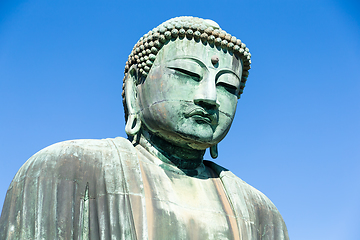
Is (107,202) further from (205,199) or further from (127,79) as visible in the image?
(127,79)

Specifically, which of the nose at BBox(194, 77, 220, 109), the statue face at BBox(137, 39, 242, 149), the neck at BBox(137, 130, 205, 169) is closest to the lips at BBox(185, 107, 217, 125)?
the statue face at BBox(137, 39, 242, 149)

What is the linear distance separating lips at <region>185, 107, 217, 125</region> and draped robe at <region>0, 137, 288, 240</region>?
3.02 feet

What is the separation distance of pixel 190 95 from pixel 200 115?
1.07 ft

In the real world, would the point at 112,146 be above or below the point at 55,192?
above

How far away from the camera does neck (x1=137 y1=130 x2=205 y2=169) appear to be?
10922 millimetres

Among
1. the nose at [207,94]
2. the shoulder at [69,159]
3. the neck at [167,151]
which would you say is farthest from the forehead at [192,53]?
the shoulder at [69,159]

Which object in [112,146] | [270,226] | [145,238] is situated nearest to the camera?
[145,238]

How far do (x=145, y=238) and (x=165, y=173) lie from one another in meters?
1.45

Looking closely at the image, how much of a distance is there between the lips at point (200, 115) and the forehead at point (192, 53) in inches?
29.1

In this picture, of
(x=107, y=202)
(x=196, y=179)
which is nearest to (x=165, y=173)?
(x=196, y=179)

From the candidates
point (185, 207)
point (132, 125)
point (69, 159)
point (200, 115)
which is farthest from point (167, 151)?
point (69, 159)

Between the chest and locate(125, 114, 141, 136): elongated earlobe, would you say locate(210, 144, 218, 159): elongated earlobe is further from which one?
locate(125, 114, 141, 136): elongated earlobe

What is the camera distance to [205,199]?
1063 centimetres

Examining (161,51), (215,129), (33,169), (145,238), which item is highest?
(161,51)
